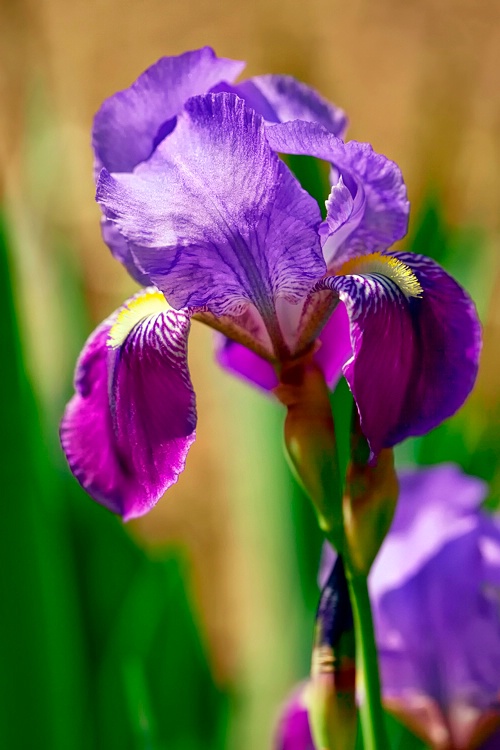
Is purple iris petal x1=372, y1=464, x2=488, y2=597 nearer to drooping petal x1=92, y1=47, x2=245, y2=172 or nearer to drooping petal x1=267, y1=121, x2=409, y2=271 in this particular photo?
drooping petal x1=267, y1=121, x2=409, y2=271

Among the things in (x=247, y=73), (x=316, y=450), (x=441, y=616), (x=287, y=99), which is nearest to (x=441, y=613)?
(x=441, y=616)

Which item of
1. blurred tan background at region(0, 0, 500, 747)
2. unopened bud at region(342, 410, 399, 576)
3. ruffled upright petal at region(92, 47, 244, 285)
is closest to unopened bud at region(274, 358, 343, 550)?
unopened bud at region(342, 410, 399, 576)

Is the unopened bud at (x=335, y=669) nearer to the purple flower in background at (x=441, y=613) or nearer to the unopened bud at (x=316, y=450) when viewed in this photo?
the unopened bud at (x=316, y=450)

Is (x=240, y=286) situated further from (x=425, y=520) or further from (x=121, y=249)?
(x=425, y=520)

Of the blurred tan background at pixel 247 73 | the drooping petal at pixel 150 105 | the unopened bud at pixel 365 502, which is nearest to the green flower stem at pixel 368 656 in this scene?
the unopened bud at pixel 365 502

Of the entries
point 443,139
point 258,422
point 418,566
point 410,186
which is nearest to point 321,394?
point 418,566

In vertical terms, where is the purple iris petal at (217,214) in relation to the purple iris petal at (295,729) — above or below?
above

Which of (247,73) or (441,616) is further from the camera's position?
(247,73)
